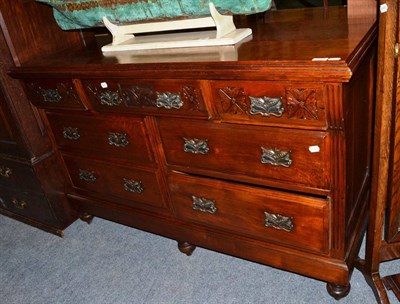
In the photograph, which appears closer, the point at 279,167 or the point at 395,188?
the point at 395,188

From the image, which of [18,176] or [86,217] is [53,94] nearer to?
[18,176]

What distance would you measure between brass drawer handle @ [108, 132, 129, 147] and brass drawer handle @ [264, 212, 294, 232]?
24.7 inches

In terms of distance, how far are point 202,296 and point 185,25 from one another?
1061 millimetres

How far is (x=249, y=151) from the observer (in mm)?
1236

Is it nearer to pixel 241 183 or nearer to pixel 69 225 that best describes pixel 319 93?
pixel 241 183

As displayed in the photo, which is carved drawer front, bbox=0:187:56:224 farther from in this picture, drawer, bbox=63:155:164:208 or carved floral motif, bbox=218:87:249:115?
carved floral motif, bbox=218:87:249:115

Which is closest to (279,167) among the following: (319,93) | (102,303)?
(319,93)

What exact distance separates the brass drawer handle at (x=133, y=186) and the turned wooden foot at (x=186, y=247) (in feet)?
1.02

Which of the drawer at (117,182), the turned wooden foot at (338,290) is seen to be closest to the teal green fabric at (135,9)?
the drawer at (117,182)

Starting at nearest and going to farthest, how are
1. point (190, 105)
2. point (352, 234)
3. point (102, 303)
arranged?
point (190, 105), point (352, 234), point (102, 303)

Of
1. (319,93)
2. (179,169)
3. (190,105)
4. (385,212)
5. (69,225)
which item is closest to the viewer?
(319,93)

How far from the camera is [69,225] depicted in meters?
2.07

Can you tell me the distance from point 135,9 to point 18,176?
42.5 inches

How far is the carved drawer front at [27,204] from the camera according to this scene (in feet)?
6.43
